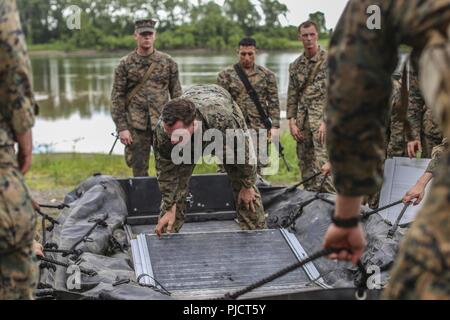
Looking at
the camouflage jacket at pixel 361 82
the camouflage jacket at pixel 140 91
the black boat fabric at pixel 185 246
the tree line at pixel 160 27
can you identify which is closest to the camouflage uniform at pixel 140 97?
the camouflage jacket at pixel 140 91

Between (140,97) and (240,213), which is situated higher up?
(140,97)

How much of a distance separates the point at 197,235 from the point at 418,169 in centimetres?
176

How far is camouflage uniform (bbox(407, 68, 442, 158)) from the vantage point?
5.33 meters

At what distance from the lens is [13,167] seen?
6.75 ft

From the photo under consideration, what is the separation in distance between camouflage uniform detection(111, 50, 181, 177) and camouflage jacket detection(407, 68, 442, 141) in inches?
92.1

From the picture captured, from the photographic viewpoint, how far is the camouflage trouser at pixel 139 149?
653cm

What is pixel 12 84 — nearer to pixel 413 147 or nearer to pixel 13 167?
pixel 13 167

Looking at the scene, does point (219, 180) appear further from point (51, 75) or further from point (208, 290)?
point (51, 75)

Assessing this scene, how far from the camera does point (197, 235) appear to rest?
15.5 ft

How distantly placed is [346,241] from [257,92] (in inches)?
188

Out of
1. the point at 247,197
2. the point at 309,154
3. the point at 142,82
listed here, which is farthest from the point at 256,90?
the point at 247,197

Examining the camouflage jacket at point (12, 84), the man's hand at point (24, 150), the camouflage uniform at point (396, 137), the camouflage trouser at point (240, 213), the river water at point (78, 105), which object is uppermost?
the camouflage jacket at point (12, 84)

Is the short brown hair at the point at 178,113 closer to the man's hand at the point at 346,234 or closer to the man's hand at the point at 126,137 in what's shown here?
the man's hand at the point at 346,234

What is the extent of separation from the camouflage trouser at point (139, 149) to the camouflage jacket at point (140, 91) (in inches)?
2.9
